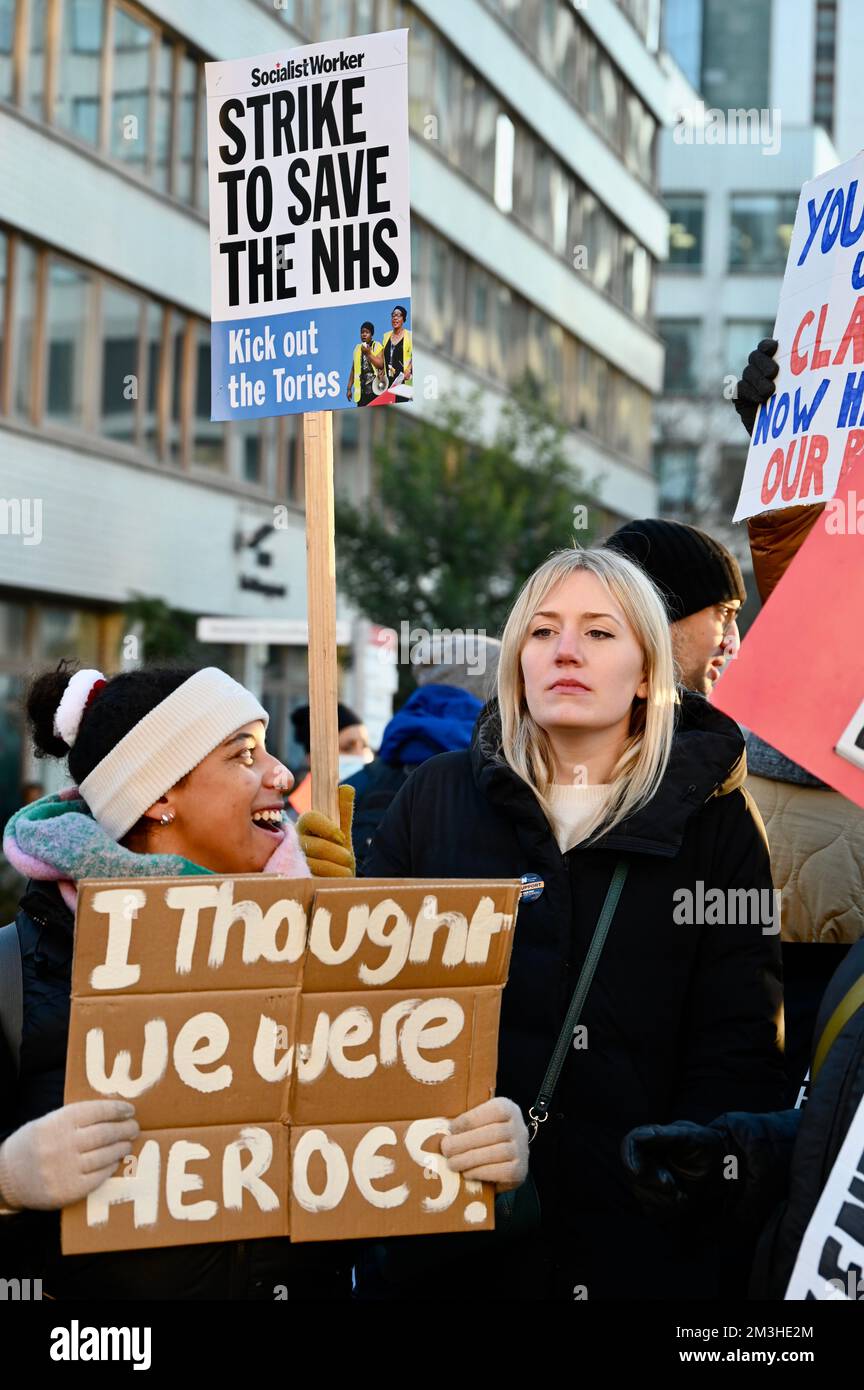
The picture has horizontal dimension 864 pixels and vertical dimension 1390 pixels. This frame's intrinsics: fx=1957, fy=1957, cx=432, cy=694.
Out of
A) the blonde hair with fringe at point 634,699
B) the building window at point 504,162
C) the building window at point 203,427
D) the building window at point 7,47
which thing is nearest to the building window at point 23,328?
the building window at point 7,47

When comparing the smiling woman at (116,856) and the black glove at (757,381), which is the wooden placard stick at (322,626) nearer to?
the smiling woman at (116,856)

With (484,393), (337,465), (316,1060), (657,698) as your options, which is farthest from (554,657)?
(484,393)

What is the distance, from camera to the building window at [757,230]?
59875 mm

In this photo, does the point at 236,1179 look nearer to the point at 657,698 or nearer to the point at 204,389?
the point at 657,698

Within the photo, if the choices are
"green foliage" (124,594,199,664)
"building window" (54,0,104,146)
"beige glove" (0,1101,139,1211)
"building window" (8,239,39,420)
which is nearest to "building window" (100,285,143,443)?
"building window" (8,239,39,420)

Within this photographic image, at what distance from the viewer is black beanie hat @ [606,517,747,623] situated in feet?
14.2

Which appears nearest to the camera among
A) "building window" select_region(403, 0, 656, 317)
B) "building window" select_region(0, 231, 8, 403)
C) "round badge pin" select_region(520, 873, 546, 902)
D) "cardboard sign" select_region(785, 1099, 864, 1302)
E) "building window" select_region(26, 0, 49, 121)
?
"cardboard sign" select_region(785, 1099, 864, 1302)

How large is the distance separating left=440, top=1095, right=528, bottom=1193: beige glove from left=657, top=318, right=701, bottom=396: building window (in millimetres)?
55226

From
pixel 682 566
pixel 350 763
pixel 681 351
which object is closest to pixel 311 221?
pixel 682 566

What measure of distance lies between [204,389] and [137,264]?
221 cm

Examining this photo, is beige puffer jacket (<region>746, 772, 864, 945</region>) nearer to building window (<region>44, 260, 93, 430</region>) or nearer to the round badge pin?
the round badge pin

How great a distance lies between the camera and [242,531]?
23.8 meters

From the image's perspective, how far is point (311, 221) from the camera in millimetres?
3920

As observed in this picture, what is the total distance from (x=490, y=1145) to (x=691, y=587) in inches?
69.7
